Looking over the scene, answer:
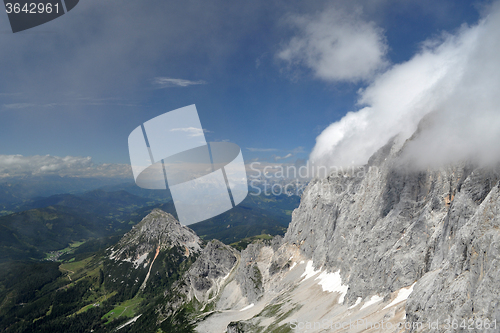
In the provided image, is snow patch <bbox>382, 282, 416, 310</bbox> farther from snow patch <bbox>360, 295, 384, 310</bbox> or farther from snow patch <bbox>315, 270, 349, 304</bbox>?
snow patch <bbox>315, 270, 349, 304</bbox>

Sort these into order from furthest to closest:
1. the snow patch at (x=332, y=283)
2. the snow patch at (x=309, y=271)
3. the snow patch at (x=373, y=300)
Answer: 1. the snow patch at (x=309, y=271)
2. the snow patch at (x=332, y=283)
3. the snow patch at (x=373, y=300)

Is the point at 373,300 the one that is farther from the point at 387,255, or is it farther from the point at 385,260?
the point at 387,255

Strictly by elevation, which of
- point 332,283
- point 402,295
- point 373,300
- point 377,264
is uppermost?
point 377,264

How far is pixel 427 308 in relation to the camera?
89.9 ft

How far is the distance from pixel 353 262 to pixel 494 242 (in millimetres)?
42184

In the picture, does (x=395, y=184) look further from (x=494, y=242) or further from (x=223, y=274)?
(x=223, y=274)

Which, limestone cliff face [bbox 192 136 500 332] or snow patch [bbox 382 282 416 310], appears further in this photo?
snow patch [bbox 382 282 416 310]

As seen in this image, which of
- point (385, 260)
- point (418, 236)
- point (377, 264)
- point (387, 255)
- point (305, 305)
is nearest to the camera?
point (418, 236)

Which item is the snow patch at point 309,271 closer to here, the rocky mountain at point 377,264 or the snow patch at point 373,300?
the rocky mountain at point 377,264

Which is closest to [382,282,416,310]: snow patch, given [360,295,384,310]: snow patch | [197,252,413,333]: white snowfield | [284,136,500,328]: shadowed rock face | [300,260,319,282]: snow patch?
[197,252,413,333]: white snowfield

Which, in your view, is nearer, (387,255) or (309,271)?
(387,255)

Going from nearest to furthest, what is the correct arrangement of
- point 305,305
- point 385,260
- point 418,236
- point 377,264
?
point 418,236
point 385,260
point 377,264
point 305,305

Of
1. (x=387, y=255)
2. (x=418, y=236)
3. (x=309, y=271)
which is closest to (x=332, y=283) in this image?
(x=309, y=271)

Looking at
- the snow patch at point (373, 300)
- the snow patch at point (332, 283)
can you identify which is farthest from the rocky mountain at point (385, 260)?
the snow patch at point (332, 283)
